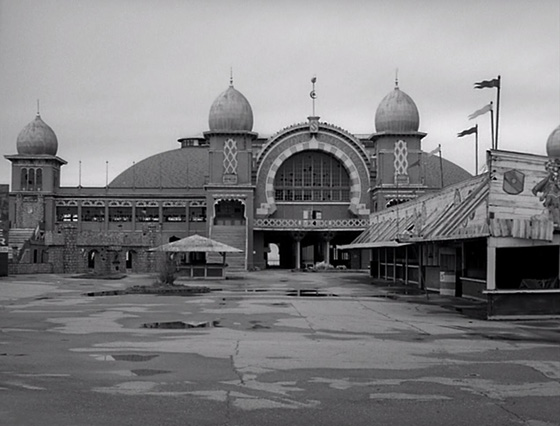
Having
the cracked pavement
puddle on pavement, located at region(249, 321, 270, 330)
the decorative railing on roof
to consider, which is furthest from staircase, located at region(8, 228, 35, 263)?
puddle on pavement, located at region(249, 321, 270, 330)

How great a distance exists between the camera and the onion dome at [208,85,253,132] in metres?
69.3

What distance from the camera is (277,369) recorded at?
12.1 m

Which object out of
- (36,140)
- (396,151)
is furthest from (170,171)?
(396,151)

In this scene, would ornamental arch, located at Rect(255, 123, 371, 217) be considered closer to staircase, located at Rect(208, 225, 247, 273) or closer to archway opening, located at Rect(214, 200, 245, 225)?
archway opening, located at Rect(214, 200, 245, 225)

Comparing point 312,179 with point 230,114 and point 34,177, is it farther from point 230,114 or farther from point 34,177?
point 34,177

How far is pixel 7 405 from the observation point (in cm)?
924

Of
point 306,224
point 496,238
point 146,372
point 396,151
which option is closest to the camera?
point 146,372

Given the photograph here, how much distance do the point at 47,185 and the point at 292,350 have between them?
6208 cm

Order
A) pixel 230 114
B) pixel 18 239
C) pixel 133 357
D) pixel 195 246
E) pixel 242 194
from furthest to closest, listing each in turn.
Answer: pixel 230 114, pixel 242 194, pixel 18 239, pixel 195 246, pixel 133 357

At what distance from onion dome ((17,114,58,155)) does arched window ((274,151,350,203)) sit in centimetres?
2161

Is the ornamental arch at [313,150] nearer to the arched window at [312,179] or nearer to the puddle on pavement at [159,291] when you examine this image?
the arched window at [312,179]

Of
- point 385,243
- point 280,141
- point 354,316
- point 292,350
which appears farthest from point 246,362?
point 280,141

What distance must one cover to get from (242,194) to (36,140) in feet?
67.7

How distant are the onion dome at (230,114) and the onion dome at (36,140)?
53.0 ft
